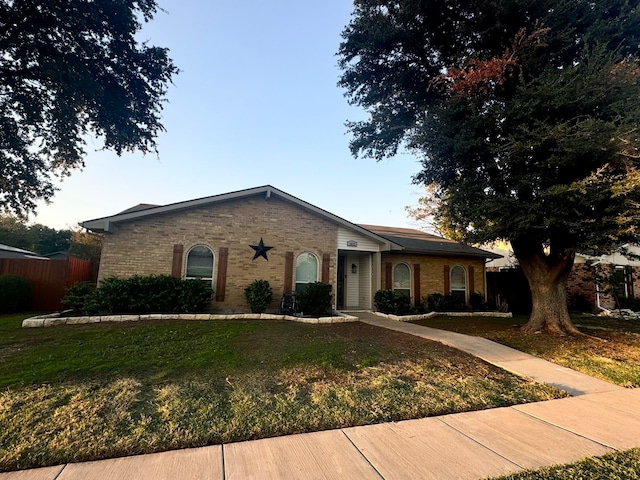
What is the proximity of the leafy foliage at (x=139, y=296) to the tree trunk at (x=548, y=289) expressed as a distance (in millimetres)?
9992

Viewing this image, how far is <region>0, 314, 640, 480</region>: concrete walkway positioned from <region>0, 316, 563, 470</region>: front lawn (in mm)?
194

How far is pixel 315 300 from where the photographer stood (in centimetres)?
1124

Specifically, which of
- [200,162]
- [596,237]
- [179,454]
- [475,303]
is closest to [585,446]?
[179,454]

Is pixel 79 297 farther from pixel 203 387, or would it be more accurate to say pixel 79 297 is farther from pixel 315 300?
pixel 203 387

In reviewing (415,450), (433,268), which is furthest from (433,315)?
(415,450)

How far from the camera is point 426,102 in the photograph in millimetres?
10758

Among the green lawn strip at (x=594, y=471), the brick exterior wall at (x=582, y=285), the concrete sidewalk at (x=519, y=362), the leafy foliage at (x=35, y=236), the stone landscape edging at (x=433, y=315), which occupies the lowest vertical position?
the green lawn strip at (x=594, y=471)

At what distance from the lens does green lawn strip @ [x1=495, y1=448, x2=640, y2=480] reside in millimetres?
2641

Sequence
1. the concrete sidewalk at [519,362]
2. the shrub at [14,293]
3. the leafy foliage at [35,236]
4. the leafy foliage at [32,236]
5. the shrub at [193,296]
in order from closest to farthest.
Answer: the concrete sidewalk at [519,362], the shrub at [193,296], the shrub at [14,293], the leafy foliage at [35,236], the leafy foliage at [32,236]

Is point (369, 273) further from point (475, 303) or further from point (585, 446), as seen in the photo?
point (585, 446)

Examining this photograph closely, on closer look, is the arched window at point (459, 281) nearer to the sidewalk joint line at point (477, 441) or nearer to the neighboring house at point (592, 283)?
the neighboring house at point (592, 283)

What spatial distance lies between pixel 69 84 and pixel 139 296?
240 inches

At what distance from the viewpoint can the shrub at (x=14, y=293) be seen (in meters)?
10.8

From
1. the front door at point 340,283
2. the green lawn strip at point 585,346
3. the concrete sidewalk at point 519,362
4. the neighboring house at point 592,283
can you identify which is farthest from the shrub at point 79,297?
the neighboring house at point 592,283
